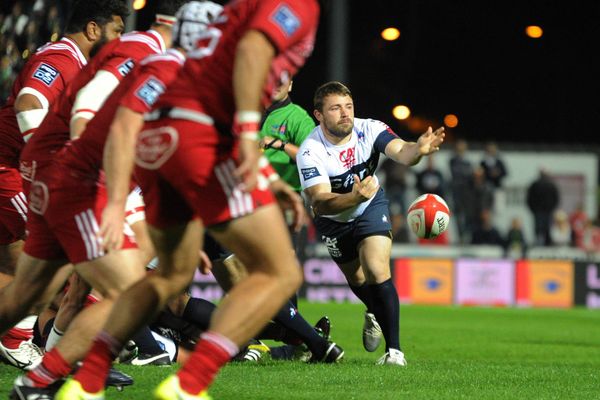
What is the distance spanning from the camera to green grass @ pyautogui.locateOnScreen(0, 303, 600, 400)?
7.05 m

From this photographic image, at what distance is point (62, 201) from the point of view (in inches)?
236

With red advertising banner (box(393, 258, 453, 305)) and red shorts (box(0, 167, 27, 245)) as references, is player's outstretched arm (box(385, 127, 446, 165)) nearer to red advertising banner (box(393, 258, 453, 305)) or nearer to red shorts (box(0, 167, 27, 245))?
red shorts (box(0, 167, 27, 245))

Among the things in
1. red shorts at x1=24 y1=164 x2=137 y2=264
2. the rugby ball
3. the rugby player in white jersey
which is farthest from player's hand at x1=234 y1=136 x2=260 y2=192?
the rugby ball

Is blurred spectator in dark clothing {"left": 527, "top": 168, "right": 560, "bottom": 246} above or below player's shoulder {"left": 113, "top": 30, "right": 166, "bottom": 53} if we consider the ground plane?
below

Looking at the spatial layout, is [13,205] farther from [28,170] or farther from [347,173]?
[347,173]

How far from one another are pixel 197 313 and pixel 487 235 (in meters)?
16.3

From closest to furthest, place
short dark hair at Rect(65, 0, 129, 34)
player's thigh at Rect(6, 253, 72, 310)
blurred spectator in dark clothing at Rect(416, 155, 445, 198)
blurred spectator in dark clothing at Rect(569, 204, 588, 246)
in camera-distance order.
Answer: player's thigh at Rect(6, 253, 72, 310) → short dark hair at Rect(65, 0, 129, 34) → blurred spectator in dark clothing at Rect(416, 155, 445, 198) → blurred spectator in dark clothing at Rect(569, 204, 588, 246)

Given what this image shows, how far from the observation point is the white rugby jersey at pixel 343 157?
948 cm

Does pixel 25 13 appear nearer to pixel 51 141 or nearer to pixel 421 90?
pixel 51 141

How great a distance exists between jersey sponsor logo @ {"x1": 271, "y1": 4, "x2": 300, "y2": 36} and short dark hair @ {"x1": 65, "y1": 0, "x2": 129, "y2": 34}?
255 cm

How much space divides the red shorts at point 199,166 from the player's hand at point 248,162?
0.15 m

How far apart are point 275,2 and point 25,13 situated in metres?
13.1

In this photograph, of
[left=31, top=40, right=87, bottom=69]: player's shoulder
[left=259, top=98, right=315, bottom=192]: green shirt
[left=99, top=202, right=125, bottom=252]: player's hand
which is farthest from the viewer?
[left=259, top=98, right=315, bottom=192]: green shirt

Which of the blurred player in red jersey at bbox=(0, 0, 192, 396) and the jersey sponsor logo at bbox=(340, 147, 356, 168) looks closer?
the blurred player in red jersey at bbox=(0, 0, 192, 396)
